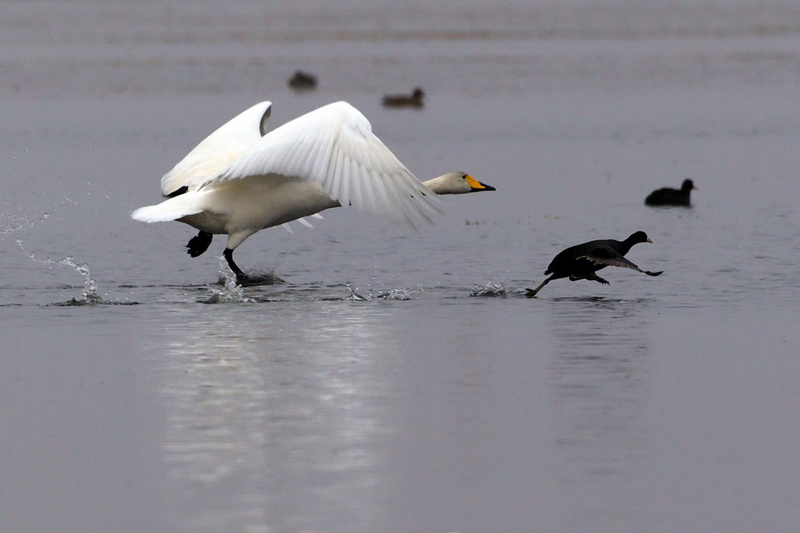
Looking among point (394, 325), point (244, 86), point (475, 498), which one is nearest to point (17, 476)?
point (475, 498)

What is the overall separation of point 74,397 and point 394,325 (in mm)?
2436

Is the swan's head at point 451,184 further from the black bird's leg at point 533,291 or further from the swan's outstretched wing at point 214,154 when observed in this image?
the black bird's leg at point 533,291

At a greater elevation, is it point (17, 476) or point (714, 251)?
point (714, 251)

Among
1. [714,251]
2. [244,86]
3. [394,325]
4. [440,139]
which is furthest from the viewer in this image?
[244,86]

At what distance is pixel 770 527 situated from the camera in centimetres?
550

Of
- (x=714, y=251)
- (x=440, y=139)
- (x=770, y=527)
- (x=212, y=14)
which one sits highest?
(x=212, y=14)

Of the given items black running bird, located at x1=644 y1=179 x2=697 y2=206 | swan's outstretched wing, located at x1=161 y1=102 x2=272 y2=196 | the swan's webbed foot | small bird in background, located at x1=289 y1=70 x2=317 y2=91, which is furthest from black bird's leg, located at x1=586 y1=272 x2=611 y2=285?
small bird in background, located at x1=289 y1=70 x2=317 y2=91

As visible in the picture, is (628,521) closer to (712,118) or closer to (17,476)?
(17,476)

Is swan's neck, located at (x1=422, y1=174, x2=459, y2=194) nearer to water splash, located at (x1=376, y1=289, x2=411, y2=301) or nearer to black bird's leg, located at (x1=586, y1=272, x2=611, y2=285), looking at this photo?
water splash, located at (x1=376, y1=289, x2=411, y2=301)

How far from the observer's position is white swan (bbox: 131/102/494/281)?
953 centimetres

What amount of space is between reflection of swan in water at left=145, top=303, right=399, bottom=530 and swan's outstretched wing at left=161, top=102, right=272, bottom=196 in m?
2.55

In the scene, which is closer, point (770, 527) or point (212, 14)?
point (770, 527)

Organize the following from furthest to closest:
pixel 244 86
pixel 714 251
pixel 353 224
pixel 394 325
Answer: pixel 244 86 → pixel 353 224 → pixel 714 251 → pixel 394 325

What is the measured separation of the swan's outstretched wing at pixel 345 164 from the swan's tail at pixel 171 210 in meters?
0.64
